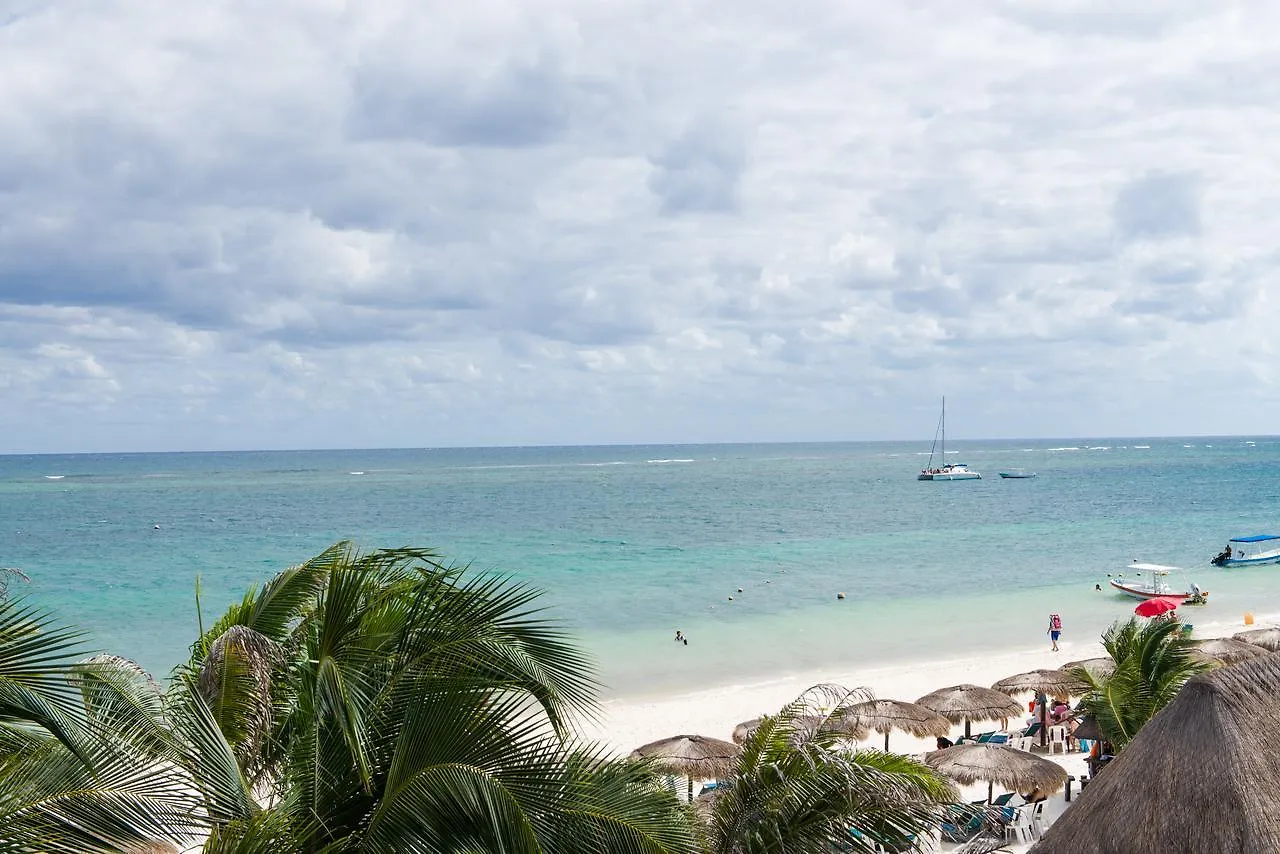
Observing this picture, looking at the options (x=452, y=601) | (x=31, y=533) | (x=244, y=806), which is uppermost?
(x=452, y=601)

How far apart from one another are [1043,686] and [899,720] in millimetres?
4291

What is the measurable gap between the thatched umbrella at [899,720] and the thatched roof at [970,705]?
0.65 metres

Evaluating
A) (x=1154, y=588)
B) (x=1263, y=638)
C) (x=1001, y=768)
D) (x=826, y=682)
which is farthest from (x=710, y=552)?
(x=1001, y=768)

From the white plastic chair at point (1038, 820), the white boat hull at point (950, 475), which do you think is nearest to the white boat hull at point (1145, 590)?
the white plastic chair at point (1038, 820)

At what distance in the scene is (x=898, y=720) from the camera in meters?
15.8

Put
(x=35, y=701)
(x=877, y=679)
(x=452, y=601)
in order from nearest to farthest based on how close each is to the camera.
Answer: (x=35, y=701) < (x=452, y=601) < (x=877, y=679)

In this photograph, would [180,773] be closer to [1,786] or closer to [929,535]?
[1,786]

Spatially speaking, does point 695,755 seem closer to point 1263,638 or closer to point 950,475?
point 1263,638

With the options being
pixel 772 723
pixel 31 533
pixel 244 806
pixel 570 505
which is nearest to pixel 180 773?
pixel 244 806

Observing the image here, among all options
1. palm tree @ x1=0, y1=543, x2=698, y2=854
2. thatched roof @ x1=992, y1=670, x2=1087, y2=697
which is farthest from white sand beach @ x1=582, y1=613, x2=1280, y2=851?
palm tree @ x1=0, y1=543, x2=698, y2=854

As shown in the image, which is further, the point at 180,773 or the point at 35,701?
the point at 180,773

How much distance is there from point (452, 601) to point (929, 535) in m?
54.1

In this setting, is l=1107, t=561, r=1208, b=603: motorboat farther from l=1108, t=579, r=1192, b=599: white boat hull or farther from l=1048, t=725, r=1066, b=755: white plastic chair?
l=1048, t=725, r=1066, b=755: white plastic chair

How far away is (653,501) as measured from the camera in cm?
8312
